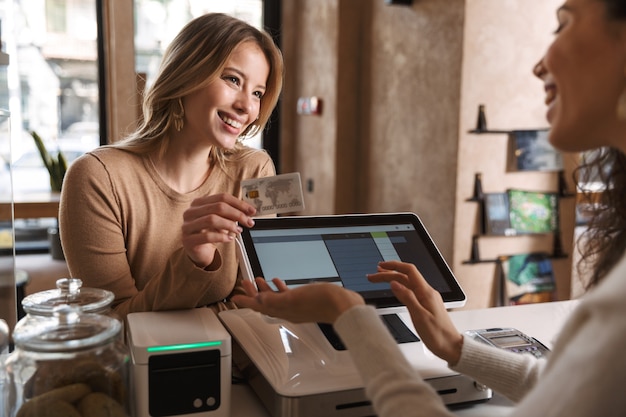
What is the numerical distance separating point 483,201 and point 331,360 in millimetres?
2083

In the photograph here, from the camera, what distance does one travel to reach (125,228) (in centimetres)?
161

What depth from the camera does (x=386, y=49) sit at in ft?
11.9

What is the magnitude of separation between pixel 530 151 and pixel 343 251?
212 cm

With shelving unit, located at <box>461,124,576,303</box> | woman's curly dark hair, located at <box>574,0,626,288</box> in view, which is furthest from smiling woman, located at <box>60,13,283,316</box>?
shelving unit, located at <box>461,124,576,303</box>

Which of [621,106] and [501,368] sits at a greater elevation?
[621,106]

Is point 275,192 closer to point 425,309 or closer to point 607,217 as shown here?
point 425,309

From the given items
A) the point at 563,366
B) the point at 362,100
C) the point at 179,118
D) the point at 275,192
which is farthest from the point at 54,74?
the point at 563,366

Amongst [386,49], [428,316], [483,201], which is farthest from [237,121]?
[386,49]

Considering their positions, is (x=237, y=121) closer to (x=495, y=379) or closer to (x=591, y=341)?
(x=495, y=379)

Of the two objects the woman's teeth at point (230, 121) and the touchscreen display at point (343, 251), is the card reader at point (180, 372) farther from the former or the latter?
the woman's teeth at point (230, 121)

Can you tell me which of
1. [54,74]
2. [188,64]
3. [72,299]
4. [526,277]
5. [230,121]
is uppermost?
[54,74]

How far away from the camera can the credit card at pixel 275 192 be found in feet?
4.15

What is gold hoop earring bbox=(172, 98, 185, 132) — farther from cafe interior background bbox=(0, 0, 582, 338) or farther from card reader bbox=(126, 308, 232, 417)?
cafe interior background bbox=(0, 0, 582, 338)

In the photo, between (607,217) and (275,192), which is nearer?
(607,217)
